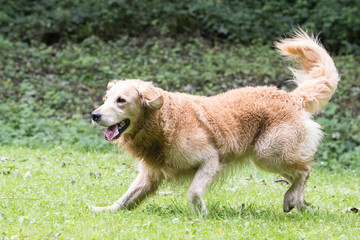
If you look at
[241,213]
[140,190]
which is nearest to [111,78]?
[140,190]

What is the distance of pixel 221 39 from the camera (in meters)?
16.1

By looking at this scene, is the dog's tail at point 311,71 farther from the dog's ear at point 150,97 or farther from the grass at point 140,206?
the dog's ear at point 150,97

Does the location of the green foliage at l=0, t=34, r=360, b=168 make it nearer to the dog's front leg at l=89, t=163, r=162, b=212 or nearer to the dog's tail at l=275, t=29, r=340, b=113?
the dog's tail at l=275, t=29, r=340, b=113

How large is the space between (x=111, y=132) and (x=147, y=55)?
30.9 ft

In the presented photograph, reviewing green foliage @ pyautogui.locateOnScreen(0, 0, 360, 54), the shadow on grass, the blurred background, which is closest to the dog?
the shadow on grass

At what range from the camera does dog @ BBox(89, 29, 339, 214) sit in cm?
549

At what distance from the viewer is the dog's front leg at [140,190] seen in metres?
5.80

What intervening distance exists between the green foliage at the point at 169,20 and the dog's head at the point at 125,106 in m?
10.5

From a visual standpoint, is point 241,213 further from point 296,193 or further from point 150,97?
point 150,97

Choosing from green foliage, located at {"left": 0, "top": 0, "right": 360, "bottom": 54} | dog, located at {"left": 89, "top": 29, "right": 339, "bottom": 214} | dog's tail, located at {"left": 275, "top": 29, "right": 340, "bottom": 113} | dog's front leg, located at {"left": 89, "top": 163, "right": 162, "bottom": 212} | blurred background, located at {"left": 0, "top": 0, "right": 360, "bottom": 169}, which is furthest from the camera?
green foliage, located at {"left": 0, "top": 0, "right": 360, "bottom": 54}

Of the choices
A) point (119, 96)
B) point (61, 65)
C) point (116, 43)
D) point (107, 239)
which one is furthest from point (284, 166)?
point (116, 43)

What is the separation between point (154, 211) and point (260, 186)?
2.14 m

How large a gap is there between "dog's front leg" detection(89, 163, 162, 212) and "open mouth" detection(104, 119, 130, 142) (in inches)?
26.0

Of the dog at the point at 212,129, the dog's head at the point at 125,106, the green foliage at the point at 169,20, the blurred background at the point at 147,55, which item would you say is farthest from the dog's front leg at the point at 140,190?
the green foliage at the point at 169,20
